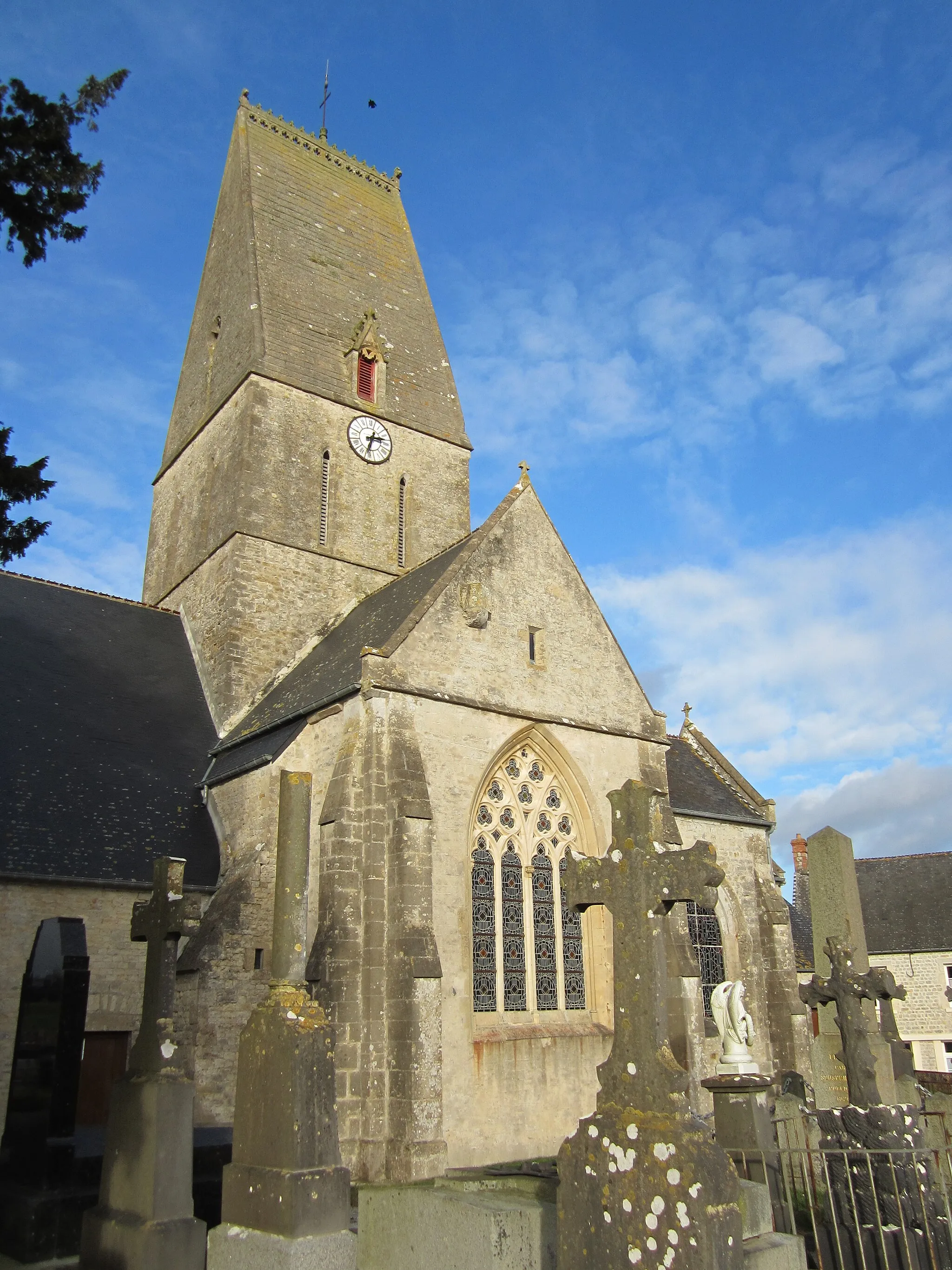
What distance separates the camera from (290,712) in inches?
556

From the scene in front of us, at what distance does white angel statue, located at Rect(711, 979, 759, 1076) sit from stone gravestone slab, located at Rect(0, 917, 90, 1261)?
5.23m

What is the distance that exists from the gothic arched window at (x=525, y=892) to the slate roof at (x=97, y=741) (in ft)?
13.4

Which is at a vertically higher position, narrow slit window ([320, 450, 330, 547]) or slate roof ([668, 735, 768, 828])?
narrow slit window ([320, 450, 330, 547])

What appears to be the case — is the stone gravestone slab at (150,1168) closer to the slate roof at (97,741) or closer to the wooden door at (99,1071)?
the wooden door at (99,1071)

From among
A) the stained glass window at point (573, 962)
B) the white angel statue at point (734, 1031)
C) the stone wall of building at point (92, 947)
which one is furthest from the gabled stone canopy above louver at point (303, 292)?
the white angel statue at point (734, 1031)

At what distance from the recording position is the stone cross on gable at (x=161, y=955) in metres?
6.83

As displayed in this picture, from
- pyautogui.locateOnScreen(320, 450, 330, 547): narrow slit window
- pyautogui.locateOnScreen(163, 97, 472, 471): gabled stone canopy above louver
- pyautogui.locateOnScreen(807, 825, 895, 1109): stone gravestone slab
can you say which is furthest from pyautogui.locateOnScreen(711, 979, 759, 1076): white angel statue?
pyautogui.locateOnScreen(163, 97, 472, 471): gabled stone canopy above louver

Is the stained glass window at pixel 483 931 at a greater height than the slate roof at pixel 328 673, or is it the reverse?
the slate roof at pixel 328 673

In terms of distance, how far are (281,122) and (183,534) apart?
455 inches

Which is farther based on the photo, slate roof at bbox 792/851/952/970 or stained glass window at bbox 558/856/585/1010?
slate roof at bbox 792/851/952/970

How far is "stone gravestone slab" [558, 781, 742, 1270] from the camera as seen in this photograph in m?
4.24

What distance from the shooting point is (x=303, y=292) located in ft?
71.4

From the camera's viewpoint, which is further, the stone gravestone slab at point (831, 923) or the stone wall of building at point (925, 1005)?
the stone wall of building at point (925, 1005)

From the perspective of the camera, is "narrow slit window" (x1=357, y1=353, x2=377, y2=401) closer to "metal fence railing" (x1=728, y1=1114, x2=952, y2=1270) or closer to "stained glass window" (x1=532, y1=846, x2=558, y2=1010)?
A: "stained glass window" (x1=532, y1=846, x2=558, y2=1010)
